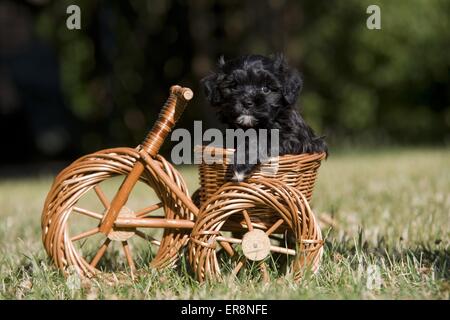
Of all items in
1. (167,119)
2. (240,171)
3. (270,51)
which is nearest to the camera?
(240,171)

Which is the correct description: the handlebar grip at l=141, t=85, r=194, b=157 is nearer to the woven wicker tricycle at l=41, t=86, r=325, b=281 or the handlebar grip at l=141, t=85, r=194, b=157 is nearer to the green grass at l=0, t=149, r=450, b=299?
the woven wicker tricycle at l=41, t=86, r=325, b=281

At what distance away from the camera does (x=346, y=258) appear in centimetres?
378

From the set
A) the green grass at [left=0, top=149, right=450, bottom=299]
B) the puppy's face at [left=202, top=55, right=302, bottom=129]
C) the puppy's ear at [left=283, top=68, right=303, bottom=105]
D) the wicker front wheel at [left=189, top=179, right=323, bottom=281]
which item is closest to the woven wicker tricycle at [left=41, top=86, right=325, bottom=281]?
the wicker front wheel at [left=189, top=179, right=323, bottom=281]

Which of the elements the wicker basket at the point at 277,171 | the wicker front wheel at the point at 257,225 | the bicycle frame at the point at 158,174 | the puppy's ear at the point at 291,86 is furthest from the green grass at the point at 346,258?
the puppy's ear at the point at 291,86

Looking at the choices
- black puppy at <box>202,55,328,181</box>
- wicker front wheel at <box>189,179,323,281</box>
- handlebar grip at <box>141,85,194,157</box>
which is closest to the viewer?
wicker front wheel at <box>189,179,323,281</box>

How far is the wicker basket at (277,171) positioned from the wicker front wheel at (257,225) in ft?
0.23

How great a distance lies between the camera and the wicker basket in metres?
3.57

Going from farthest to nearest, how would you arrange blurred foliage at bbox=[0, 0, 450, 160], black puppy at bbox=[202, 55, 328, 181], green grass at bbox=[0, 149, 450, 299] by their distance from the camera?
blurred foliage at bbox=[0, 0, 450, 160], black puppy at bbox=[202, 55, 328, 181], green grass at bbox=[0, 149, 450, 299]

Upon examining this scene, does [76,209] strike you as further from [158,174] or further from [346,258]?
[346,258]

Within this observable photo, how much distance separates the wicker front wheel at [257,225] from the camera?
3514 mm

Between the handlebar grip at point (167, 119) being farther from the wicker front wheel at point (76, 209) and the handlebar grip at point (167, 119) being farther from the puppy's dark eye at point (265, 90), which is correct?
the puppy's dark eye at point (265, 90)

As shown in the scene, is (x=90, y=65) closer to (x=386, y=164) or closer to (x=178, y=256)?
(x=386, y=164)

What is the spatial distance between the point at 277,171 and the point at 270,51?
402 inches

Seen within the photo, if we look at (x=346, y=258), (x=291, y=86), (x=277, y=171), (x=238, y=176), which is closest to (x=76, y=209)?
(x=238, y=176)
